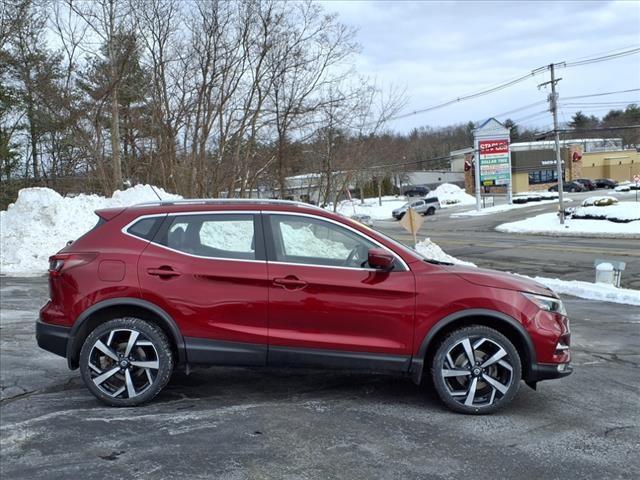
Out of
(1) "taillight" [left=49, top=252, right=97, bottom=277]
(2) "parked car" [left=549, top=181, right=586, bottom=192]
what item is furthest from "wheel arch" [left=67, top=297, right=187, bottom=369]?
(2) "parked car" [left=549, top=181, right=586, bottom=192]

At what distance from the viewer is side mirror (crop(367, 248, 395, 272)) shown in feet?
14.4

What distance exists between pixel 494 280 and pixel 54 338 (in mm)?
3560

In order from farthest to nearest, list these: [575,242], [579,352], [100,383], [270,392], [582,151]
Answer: [582,151]
[575,242]
[579,352]
[270,392]
[100,383]

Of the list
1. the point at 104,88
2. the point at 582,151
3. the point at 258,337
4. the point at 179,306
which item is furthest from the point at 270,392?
the point at 582,151

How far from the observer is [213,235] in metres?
4.71

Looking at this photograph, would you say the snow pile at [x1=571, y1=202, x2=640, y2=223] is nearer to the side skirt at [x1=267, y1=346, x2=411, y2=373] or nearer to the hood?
the hood

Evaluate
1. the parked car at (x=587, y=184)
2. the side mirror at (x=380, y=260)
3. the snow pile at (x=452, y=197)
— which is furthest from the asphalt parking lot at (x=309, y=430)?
the parked car at (x=587, y=184)

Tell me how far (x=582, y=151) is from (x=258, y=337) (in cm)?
8498

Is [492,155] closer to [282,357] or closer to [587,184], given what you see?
[587,184]

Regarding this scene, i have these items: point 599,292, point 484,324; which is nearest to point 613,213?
point 599,292

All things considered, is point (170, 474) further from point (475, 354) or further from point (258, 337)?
point (475, 354)

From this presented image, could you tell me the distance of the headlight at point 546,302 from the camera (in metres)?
4.45

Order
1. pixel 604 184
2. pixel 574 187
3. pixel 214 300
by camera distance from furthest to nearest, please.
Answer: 1. pixel 604 184
2. pixel 574 187
3. pixel 214 300

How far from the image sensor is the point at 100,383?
4.57 meters
